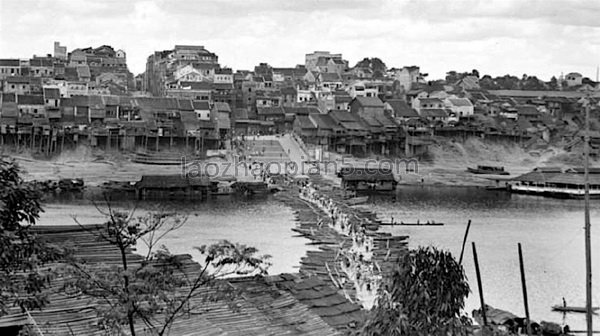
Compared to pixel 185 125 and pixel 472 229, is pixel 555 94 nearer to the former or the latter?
pixel 185 125

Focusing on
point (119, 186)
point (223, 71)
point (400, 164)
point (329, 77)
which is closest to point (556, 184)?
point (400, 164)

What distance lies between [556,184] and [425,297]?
164 ft


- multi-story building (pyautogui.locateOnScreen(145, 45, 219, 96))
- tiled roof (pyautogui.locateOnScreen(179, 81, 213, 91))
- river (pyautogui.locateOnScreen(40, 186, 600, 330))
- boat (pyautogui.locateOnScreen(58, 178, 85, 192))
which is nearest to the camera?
river (pyautogui.locateOnScreen(40, 186, 600, 330))

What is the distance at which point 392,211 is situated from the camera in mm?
45781

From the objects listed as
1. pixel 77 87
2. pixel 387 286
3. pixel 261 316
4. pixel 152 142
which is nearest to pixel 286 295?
pixel 261 316

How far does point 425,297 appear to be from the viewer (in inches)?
343

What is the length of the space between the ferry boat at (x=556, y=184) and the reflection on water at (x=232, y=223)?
17753 mm

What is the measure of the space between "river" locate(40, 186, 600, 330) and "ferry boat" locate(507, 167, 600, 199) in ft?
4.84

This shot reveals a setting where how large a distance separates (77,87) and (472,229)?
144 ft

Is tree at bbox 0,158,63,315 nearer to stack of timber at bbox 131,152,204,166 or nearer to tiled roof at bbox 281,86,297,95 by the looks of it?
stack of timber at bbox 131,152,204,166

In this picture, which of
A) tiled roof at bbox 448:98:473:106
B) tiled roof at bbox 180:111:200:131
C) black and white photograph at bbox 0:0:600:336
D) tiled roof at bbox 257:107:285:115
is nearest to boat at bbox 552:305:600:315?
black and white photograph at bbox 0:0:600:336

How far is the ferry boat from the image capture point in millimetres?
55438

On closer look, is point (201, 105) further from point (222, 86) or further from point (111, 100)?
point (222, 86)

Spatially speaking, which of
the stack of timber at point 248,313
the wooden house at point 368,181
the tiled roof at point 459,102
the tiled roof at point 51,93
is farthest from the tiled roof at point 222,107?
the stack of timber at point 248,313
